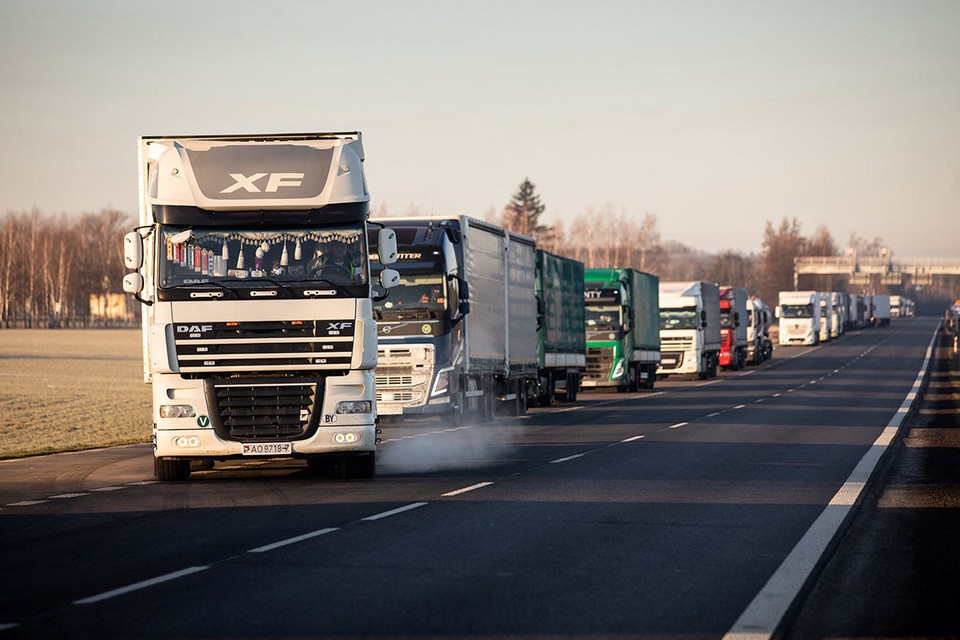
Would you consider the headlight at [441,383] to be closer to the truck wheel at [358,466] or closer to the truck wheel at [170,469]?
the truck wheel at [358,466]

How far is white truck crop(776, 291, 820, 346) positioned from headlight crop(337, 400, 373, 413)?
3119 inches

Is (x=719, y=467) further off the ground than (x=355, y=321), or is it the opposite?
(x=355, y=321)

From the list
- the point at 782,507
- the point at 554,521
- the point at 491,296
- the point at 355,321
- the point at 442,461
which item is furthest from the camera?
the point at 491,296

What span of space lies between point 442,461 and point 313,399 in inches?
168

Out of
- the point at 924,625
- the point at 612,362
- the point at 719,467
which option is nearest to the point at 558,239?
the point at 612,362

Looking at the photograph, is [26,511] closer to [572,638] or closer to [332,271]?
[332,271]

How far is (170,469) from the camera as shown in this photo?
1662 cm

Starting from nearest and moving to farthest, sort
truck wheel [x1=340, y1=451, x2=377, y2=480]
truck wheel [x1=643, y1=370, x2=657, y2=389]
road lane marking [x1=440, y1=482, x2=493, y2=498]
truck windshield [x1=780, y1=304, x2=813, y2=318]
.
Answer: road lane marking [x1=440, y1=482, x2=493, y2=498] < truck wheel [x1=340, y1=451, x2=377, y2=480] < truck wheel [x1=643, y1=370, x2=657, y2=389] < truck windshield [x1=780, y1=304, x2=813, y2=318]

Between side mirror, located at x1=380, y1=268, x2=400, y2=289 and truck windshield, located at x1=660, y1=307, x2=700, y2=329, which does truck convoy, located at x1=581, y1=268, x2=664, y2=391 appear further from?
side mirror, located at x1=380, y1=268, x2=400, y2=289

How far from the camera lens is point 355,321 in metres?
15.6

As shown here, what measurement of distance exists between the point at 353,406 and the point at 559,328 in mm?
19826

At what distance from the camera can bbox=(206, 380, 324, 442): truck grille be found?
51.3ft

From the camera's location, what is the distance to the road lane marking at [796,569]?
746 cm

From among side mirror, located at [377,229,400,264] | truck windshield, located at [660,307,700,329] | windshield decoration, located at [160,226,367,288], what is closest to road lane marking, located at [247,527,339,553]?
windshield decoration, located at [160,226,367,288]
